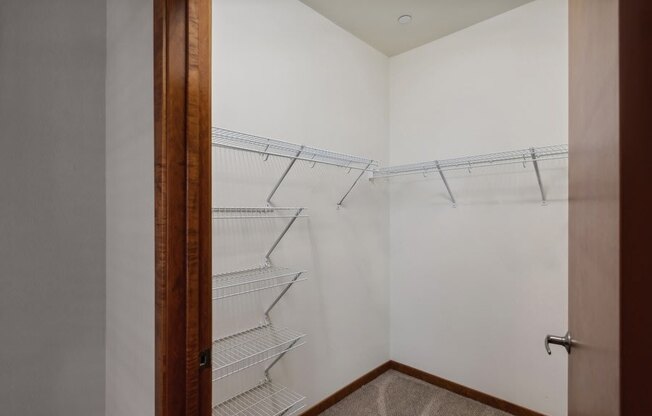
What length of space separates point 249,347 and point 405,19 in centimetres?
231

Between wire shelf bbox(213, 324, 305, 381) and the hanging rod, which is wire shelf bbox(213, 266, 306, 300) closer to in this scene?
wire shelf bbox(213, 324, 305, 381)

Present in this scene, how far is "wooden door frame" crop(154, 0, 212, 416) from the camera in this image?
2.67 feet

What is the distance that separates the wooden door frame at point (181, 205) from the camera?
2.67 ft

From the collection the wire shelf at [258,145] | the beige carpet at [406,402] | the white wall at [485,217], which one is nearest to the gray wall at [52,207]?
the wire shelf at [258,145]

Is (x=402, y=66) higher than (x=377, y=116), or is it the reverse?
(x=402, y=66)

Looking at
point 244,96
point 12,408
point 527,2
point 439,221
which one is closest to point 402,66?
point 527,2

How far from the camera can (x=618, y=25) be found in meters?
0.37

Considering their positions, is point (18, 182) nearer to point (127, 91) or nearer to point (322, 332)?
point (127, 91)

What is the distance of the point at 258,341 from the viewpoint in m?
1.74

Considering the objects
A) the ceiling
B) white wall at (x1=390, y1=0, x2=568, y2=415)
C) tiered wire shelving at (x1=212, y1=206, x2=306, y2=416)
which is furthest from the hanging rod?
the ceiling

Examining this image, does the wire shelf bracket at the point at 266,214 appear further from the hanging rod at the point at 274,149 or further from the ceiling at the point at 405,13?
the ceiling at the point at 405,13

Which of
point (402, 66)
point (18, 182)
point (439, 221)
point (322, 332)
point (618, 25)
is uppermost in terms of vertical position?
point (402, 66)

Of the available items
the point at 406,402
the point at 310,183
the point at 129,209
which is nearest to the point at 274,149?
the point at 310,183

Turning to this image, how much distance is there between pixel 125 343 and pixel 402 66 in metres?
2.62
